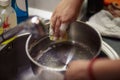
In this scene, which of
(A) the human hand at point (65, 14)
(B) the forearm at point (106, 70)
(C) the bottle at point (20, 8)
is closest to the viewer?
(B) the forearm at point (106, 70)

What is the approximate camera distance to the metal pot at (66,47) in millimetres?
960

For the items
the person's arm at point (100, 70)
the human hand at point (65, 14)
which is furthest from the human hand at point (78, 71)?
the human hand at point (65, 14)

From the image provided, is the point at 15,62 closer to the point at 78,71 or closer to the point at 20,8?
the point at 20,8

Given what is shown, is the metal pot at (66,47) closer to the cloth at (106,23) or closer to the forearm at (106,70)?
the cloth at (106,23)

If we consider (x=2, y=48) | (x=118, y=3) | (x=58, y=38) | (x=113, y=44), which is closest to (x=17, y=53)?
(x=2, y=48)

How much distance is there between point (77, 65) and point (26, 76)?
0.54 metres

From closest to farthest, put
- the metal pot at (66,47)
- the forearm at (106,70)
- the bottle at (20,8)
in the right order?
the forearm at (106,70) < the metal pot at (66,47) < the bottle at (20,8)

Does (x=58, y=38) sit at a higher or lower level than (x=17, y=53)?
higher

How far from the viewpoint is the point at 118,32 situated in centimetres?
103

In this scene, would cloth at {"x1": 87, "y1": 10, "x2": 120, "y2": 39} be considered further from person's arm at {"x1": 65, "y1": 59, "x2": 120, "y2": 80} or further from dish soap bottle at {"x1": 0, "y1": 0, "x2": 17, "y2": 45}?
person's arm at {"x1": 65, "y1": 59, "x2": 120, "y2": 80}

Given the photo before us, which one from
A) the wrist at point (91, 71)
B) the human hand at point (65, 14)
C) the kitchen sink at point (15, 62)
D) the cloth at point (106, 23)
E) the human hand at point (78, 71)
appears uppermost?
the wrist at point (91, 71)

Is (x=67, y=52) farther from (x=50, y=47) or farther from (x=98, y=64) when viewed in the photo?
(x=98, y=64)

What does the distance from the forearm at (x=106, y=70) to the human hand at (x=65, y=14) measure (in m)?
0.40

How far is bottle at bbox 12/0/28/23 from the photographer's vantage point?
1086 millimetres
